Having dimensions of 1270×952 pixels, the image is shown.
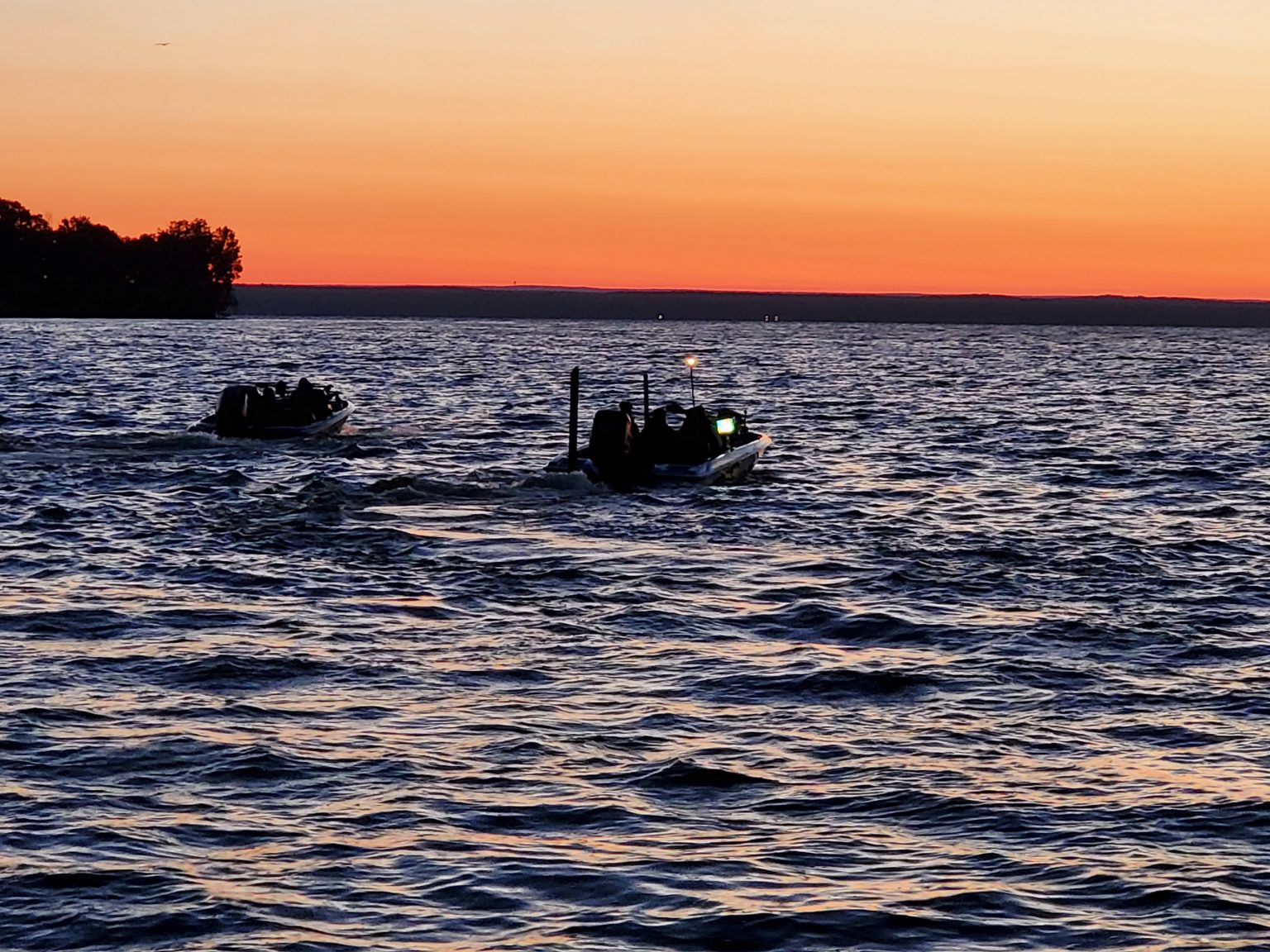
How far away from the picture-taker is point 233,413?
50312mm

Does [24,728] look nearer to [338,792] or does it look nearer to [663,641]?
[338,792]

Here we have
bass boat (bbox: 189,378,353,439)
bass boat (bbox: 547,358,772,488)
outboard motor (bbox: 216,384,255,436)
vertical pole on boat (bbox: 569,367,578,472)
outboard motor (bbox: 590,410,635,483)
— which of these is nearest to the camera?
outboard motor (bbox: 590,410,635,483)

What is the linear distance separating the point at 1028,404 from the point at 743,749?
253 feet

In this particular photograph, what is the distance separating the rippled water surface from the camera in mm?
12922

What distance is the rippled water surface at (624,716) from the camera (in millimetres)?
12922

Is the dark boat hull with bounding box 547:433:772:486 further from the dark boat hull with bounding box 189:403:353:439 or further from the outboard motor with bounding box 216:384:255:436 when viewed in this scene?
the outboard motor with bounding box 216:384:255:436

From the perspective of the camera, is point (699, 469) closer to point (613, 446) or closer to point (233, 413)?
point (613, 446)

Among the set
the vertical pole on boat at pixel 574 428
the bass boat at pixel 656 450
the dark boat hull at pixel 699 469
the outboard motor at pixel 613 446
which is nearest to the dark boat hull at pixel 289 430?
the dark boat hull at pixel 699 469

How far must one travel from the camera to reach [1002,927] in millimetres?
12555

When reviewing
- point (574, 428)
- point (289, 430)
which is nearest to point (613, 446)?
point (574, 428)

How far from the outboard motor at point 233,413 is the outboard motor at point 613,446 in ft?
45.7

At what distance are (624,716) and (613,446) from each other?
2219cm

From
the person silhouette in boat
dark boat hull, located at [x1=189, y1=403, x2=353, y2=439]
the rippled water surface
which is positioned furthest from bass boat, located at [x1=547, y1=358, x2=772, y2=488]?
the person silhouette in boat

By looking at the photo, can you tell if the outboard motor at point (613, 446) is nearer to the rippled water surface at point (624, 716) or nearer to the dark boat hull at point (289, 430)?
the rippled water surface at point (624, 716)
